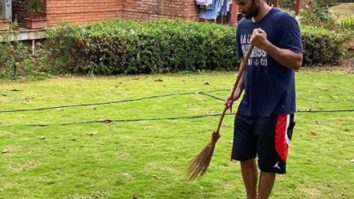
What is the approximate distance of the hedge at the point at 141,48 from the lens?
8.84 m

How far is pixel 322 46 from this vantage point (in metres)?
10.5

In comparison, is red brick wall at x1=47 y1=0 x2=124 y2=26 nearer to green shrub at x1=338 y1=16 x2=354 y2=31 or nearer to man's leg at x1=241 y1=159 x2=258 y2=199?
green shrub at x1=338 y1=16 x2=354 y2=31

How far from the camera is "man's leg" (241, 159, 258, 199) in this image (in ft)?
11.0

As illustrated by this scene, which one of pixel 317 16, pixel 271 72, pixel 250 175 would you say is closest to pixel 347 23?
pixel 317 16

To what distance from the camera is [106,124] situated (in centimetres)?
577

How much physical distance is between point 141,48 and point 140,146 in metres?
4.15

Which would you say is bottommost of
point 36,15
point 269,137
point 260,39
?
point 269,137

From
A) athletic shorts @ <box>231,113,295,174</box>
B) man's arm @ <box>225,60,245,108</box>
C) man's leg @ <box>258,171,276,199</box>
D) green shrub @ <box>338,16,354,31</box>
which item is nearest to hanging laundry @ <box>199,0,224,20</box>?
green shrub @ <box>338,16,354,31</box>

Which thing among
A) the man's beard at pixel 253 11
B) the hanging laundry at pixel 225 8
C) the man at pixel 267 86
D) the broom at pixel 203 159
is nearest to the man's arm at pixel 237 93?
the broom at pixel 203 159

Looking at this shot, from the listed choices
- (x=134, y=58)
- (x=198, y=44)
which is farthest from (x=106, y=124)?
(x=198, y=44)

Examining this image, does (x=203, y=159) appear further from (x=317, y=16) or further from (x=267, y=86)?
(x=317, y=16)

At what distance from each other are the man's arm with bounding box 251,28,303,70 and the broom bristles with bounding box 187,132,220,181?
0.87 meters

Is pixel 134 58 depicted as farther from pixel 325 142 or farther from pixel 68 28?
pixel 325 142

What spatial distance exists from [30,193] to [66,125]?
183cm
